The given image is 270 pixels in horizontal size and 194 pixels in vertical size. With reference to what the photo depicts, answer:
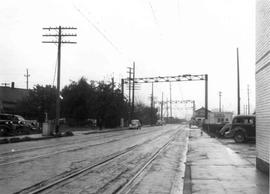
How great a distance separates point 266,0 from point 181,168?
260 inches

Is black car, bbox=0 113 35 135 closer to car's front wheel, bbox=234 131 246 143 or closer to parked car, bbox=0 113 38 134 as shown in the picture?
parked car, bbox=0 113 38 134

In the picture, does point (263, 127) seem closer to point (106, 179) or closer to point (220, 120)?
point (106, 179)

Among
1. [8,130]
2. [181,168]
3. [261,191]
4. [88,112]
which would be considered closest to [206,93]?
[88,112]

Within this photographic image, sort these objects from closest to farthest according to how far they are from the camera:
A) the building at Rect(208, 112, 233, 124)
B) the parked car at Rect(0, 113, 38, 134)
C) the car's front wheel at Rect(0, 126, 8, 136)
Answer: the car's front wheel at Rect(0, 126, 8, 136)
the parked car at Rect(0, 113, 38, 134)
the building at Rect(208, 112, 233, 124)

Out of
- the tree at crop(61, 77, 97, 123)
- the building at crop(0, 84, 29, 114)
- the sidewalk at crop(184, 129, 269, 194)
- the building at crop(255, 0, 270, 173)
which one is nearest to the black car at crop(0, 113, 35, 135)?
→ the sidewalk at crop(184, 129, 269, 194)

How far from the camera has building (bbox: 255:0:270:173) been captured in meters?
12.6

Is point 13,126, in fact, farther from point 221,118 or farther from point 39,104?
point 221,118

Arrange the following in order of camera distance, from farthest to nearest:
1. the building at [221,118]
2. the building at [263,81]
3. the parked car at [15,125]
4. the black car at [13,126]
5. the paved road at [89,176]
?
1. the building at [221,118]
2. the parked car at [15,125]
3. the black car at [13,126]
4. the building at [263,81]
5. the paved road at [89,176]

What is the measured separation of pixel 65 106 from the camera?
7931 cm

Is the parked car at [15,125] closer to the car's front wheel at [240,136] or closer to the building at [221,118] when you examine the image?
the car's front wheel at [240,136]

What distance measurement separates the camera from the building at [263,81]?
41.2ft

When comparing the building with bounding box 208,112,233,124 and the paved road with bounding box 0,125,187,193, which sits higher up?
the building with bounding box 208,112,233,124

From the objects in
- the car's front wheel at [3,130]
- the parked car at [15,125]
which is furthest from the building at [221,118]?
the car's front wheel at [3,130]

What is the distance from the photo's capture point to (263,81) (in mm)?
13398
